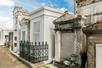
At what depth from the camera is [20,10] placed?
15.9 metres

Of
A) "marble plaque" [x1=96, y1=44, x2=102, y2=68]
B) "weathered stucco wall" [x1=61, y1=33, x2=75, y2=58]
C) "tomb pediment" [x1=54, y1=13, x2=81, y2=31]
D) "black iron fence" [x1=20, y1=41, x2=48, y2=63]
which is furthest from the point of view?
"black iron fence" [x1=20, y1=41, x2=48, y2=63]

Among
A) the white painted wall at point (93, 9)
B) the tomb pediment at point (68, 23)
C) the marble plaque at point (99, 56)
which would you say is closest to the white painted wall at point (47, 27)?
the tomb pediment at point (68, 23)

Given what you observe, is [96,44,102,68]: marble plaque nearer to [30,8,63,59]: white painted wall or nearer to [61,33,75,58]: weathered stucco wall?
[61,33,75,58]: weathered stucco wall

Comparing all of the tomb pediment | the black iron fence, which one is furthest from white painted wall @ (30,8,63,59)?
the tomb pediment

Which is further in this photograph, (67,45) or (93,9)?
(67,45)

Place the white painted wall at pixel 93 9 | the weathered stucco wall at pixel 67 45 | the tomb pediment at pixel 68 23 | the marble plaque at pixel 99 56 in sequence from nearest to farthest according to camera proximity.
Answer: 1. the marble plaque at pixel 99 56
2. the tomb pediment at pixel 68 23
3. the white painted wall at pixel 93 9
4. the weathered stucco wall at pixel 67 45

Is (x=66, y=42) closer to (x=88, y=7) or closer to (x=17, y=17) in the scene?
(x=88, y=7)

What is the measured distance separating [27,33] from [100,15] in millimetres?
8053

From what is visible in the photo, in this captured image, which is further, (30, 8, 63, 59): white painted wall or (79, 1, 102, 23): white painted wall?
(30, 8, 63, 59): white painted wall

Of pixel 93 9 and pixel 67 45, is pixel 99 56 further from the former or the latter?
pixel 93 9

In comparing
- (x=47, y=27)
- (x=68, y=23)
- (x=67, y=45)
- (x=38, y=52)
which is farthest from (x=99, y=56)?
(x=47, y=27)

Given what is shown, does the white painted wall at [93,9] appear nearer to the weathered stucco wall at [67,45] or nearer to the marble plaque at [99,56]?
the weathered stucco wall at [67,45]

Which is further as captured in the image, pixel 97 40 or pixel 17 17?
pixel 17 17

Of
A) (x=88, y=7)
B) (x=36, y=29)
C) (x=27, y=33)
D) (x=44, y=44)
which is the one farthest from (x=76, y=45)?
(x=27, y=33)
